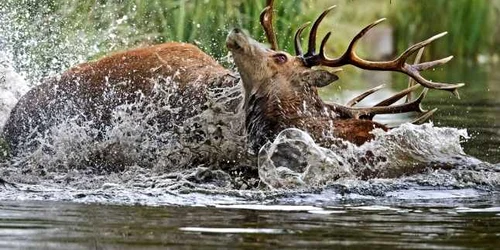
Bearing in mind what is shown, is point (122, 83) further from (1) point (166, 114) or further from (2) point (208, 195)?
(2) point (208, 195)

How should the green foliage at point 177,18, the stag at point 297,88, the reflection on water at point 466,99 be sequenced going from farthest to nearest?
the green foliage at point 177,18 < the reflection on water at point 466,99 < the stag at point 297,88

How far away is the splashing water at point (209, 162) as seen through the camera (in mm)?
6824

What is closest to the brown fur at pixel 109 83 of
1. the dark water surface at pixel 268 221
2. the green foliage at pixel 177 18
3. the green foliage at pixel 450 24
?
the dark water surface at pixel 268 221

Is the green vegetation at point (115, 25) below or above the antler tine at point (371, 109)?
above

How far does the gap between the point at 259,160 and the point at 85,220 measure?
5.63 feet

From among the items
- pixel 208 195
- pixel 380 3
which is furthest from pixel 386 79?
pixel 208 195

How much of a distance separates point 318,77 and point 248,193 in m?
1.18

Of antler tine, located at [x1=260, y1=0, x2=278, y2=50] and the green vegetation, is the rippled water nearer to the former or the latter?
antler tine, located at [x1=260, y1=0, x2=278, y2=50]

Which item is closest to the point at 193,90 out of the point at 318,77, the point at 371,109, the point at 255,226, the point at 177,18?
the point at 318,77

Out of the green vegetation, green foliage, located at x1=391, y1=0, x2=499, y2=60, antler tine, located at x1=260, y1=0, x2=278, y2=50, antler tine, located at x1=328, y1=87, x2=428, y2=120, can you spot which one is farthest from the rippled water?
green foliage, located at x1=391, y1=0, x2=499, y2=60

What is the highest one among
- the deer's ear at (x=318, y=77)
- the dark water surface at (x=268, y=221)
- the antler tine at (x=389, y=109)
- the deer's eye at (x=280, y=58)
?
the deer's eye at (x=280, y=58)

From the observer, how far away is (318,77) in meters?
7.61

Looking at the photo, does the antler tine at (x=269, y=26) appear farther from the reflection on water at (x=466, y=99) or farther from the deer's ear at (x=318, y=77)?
the reflection on water at (x=466, y=99)

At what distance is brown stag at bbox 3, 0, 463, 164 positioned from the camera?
753 centimetres
